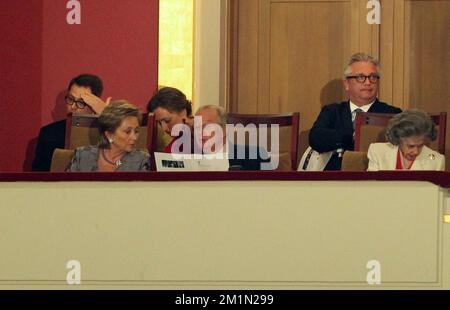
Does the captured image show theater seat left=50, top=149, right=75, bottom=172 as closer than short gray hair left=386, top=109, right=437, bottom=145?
No

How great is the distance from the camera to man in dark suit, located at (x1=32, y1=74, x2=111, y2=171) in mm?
6457

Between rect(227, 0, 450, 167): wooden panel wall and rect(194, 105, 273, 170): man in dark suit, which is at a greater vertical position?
rect(227, 0, 450, 167): wooden panel wall

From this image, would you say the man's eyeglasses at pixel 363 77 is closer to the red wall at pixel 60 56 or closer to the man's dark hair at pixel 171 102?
the man's dark hair at pixel 171 102

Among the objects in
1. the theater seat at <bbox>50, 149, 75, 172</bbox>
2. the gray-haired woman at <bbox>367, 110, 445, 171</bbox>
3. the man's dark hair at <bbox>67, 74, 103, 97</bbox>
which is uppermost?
the man's dark hair at <bbox>67, 74, 103, 97</bbox>

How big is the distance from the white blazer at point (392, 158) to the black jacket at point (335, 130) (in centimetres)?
56

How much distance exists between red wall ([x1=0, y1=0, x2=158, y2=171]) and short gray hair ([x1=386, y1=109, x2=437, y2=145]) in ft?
7.99

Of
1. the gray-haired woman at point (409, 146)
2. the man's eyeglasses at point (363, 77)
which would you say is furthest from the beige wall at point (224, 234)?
the man's eyeglasses at point (363, 77)

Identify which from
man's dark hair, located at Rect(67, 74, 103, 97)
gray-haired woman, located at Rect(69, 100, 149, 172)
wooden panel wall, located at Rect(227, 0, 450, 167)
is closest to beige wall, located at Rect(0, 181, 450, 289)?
gray-haired woman, located at Rect(69, 100, 149, 172)

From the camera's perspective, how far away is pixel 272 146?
606 centimetres

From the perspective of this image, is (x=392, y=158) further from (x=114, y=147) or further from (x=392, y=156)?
(x=114, y=147)

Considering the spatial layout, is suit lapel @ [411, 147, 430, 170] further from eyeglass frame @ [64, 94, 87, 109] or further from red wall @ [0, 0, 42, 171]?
red wall @ [0, 0, 42, 171]

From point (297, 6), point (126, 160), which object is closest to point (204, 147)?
point (126, 160)

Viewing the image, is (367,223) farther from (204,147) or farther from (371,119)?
(371,119)

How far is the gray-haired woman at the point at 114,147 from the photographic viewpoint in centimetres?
556
